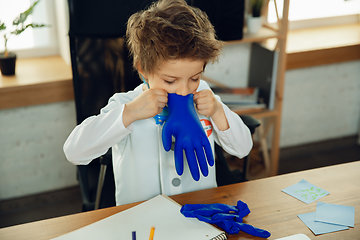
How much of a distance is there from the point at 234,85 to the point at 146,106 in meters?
1.41

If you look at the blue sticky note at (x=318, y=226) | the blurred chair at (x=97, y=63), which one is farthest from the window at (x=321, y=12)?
the blue sticky note at (x=318, y=226)

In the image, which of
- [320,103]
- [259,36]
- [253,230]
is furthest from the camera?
[320,103]

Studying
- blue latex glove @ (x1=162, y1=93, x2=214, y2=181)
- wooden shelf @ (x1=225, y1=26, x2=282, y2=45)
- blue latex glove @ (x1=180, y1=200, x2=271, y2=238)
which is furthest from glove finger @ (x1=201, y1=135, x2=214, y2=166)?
wooden shelf @ (x1=225, y1=26, x2=282, y2=45)

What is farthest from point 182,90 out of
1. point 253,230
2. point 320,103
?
point 320,103

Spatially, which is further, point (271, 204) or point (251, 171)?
point (251, 171)

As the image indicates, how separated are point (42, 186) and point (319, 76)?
1841mm

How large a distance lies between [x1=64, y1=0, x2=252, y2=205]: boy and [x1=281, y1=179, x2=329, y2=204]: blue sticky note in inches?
7.9

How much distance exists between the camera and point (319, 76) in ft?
8.27

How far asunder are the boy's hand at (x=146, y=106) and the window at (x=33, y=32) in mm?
1126

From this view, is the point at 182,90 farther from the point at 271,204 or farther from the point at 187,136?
the point at 271,204

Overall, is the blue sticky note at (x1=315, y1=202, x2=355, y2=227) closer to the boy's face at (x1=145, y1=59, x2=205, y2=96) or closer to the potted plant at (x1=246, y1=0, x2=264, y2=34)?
the boy's face at (x1=145, y1=59, x2=205, y2=96)

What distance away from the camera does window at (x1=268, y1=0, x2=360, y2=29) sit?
8.41 ft

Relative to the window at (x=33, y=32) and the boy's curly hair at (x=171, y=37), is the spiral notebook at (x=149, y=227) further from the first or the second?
the window at (x=33, y=32)

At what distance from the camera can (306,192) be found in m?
1.03
